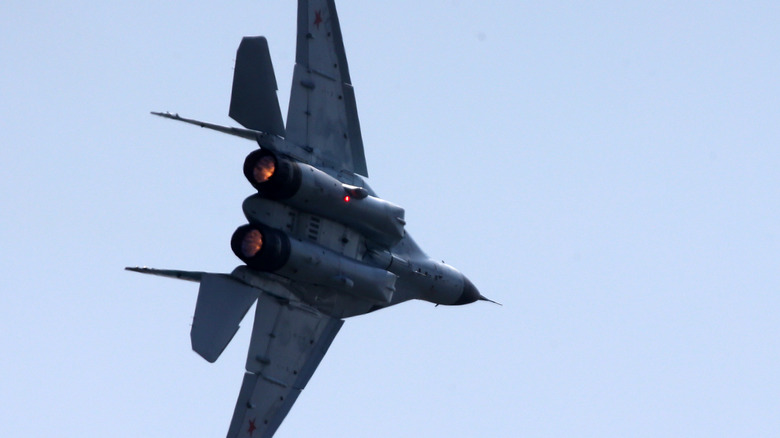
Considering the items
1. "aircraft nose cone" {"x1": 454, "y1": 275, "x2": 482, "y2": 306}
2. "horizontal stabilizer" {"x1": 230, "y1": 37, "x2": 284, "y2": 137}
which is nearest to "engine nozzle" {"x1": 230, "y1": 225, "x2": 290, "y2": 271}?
"horizontal stabilizer" {"x1": 230, "y1": 37, "x2": 284, "y2": 137}

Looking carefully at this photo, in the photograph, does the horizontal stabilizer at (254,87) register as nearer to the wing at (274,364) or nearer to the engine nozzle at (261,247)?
the engine nozzle at (261,247)

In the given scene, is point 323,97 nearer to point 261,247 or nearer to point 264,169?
point 264,169

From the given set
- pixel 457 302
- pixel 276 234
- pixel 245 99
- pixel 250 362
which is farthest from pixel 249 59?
pixel 457 302

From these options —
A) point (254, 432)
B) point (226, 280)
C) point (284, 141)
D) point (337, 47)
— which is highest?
point (337, 47)

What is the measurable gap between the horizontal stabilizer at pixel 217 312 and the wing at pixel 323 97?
2850mm

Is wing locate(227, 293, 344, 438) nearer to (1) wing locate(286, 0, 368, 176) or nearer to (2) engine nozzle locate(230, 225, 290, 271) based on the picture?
(2) engine nozzle locate(230, 225, 290, 271)

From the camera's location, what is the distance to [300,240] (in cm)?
2922

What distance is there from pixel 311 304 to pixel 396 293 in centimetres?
223

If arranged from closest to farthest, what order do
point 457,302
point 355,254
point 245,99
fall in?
point 245,99
point 355,254
point 457,302

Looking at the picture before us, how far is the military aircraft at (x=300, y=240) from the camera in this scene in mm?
28531

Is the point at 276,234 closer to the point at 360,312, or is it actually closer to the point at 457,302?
the point at 360,312

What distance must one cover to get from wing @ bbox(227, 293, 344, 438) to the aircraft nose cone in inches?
150

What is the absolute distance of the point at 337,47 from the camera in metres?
31.3

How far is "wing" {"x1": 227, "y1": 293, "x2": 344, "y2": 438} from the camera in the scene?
29859mm
